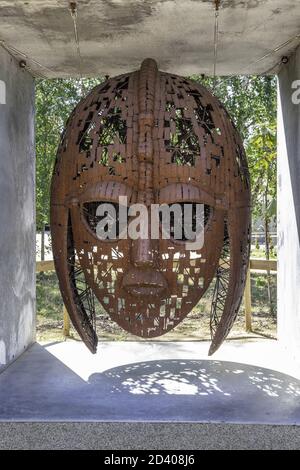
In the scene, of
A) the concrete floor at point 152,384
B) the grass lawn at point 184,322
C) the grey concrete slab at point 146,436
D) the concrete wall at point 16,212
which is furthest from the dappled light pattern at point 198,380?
the grass lawn at point 184,322

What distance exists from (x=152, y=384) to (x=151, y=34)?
267 cm

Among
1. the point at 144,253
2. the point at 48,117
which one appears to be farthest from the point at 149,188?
the point at 48,117

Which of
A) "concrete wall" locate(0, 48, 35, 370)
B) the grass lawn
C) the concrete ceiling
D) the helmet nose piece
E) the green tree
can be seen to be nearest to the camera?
the helmet nose piece

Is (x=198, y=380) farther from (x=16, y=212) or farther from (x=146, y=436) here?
(x=16, y=212)

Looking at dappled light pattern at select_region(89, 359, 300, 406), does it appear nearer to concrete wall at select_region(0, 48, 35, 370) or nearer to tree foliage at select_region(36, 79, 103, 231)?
concrete wall at select_region(0, 48, 35, 370)

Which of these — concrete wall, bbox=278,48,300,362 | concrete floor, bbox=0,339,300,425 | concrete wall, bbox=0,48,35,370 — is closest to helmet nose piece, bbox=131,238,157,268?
concrete floor, bbox=0,339,300,425

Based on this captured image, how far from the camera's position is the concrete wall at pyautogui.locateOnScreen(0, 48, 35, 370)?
4.39 meters

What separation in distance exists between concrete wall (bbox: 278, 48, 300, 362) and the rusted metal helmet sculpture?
3.30 feet

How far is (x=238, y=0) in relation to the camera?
3.60 m

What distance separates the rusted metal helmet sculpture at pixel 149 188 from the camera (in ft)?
10.7

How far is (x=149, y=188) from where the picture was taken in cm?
326

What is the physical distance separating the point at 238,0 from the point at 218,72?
1.53 m

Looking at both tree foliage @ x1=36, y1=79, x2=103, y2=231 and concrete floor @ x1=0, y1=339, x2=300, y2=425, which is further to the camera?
tree foliage @ x1=36, y1=79, x2=103, y2=231

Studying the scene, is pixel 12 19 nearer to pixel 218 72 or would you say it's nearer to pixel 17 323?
pixel 218 72
